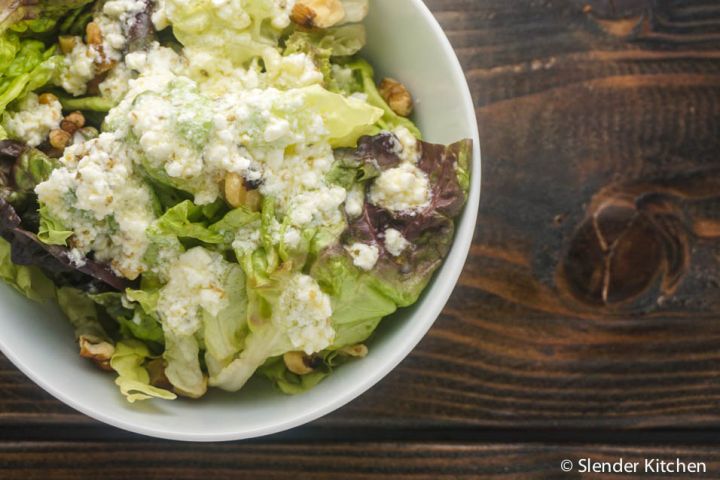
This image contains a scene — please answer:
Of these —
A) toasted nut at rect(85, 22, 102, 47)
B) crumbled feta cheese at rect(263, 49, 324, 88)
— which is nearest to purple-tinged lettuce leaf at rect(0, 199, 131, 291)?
toasted nut at rect(85, 22, 102, 47)

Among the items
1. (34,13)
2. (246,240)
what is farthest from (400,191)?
(34,13)

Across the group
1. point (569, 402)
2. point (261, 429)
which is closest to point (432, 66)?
point (261, 429)

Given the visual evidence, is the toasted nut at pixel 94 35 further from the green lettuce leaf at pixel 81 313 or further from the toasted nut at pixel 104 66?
the green lettuce leaf at pixel 81 313

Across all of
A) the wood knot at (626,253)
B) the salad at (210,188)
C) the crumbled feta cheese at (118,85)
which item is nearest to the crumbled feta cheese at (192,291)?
the salad at (210,188)

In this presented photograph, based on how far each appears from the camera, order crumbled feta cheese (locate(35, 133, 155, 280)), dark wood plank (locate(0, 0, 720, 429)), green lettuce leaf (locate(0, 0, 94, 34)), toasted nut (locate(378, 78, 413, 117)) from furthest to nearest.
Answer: dark wood plank (locate(0, 0, 720, 429))
toasted nut (locate(378, 78, 413, 117))
green lettuce leaf (locate(0, 0, 94, 34))
crumbled feta cheese (locate(35, 133, 155, 280))

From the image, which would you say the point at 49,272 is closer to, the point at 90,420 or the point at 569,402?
the point at 90,420

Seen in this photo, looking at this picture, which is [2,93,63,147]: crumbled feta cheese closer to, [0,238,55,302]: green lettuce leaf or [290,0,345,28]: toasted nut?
[0,238,55,302]: green lettuce leaf

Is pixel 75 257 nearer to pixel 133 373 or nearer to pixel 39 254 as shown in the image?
pixel 39 254
